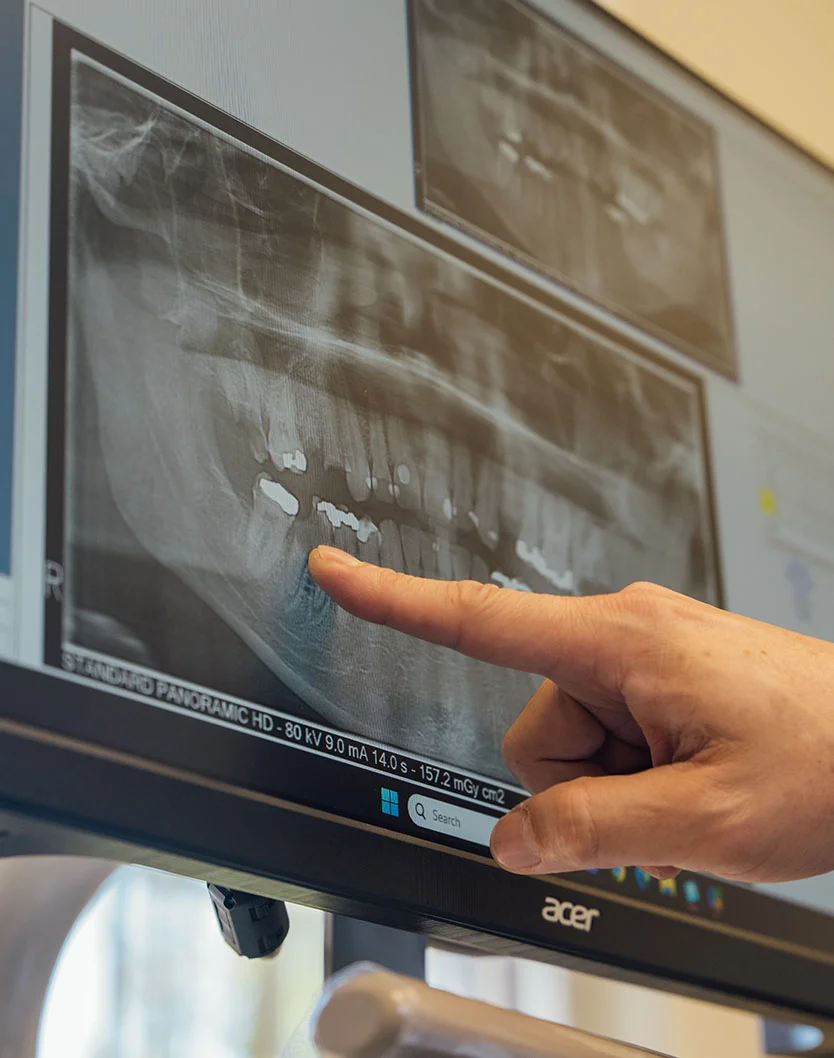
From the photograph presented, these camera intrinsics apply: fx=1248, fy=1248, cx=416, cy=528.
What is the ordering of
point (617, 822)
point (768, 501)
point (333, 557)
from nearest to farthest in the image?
point (617, 822)
point (333, 557)
point (768, 501)

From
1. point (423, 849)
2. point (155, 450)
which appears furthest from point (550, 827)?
point (155, 450)

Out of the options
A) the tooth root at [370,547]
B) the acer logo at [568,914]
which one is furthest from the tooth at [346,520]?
the acer logo at [568,914]

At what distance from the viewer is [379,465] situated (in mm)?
723

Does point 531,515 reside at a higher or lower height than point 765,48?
lower

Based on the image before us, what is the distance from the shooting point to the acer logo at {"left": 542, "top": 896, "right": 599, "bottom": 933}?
0.73 meters

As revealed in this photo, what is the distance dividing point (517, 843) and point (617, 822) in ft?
0.16

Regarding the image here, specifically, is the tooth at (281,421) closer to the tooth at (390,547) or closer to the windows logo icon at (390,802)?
the tooth at (390,547)

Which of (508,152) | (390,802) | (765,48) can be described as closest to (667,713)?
(390,802)

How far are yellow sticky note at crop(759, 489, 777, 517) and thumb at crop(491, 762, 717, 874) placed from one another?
511 millimetres

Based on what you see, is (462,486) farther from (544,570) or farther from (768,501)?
(768,501)

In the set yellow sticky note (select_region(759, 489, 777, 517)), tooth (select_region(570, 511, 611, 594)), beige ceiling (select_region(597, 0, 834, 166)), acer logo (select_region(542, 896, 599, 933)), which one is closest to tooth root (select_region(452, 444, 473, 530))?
tooth (select_region(570, 511, 611, 594))

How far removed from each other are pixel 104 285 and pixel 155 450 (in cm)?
8

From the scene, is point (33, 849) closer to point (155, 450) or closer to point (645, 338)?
point (155, 450)

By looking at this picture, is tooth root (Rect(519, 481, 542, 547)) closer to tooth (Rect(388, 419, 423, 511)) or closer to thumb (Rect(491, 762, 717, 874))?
tooth (Rect(388, 419, 423, 511))
